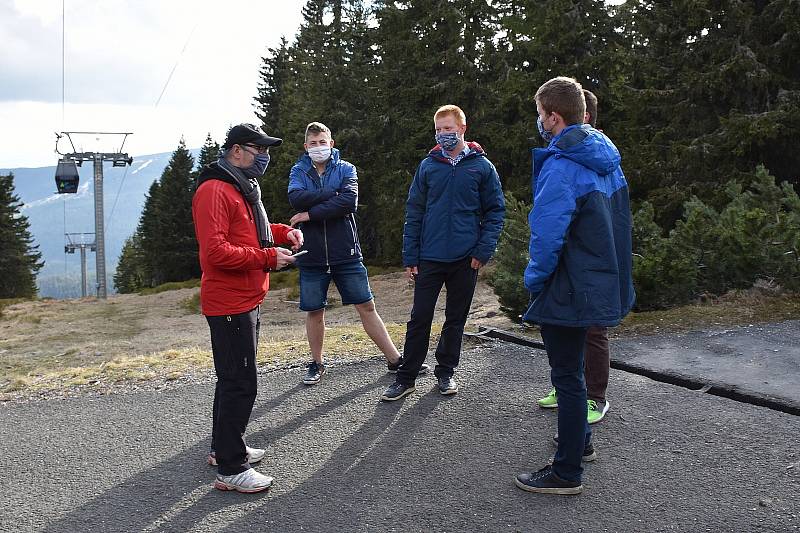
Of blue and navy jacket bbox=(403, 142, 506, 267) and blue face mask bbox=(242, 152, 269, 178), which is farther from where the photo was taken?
blue and navy jacket bbox=(403, 142, 506, 267)

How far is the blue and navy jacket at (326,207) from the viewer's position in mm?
5812

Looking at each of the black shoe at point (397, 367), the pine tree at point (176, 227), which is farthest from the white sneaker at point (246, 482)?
the pine tree at point (176, 227)

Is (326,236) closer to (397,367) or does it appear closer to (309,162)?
(309,162)

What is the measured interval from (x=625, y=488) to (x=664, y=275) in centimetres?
517

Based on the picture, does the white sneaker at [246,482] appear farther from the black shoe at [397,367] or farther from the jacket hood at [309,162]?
the jacket hood at [309,162]

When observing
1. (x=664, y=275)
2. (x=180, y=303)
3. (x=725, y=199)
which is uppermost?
(x=725, y=199)

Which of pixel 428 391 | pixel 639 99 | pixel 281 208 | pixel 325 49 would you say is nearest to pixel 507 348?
pixel 428 391

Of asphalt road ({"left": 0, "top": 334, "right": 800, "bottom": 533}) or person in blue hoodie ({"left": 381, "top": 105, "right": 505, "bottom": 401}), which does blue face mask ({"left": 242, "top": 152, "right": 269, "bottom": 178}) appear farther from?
asphalt road ({"left": 0, "top": 334, "right": 800, "bottom": 533})

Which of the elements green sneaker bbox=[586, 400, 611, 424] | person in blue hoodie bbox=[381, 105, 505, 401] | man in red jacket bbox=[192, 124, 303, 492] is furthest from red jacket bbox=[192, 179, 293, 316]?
green sneaker bbox=[586, 400, 611, 424]

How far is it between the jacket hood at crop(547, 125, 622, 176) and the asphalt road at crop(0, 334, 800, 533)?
67.8 inches

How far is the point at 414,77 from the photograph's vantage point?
27.1 meters

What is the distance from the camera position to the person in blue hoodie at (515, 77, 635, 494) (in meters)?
3.65

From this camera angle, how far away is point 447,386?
559 centimetres

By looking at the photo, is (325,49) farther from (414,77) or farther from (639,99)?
(639,99)
